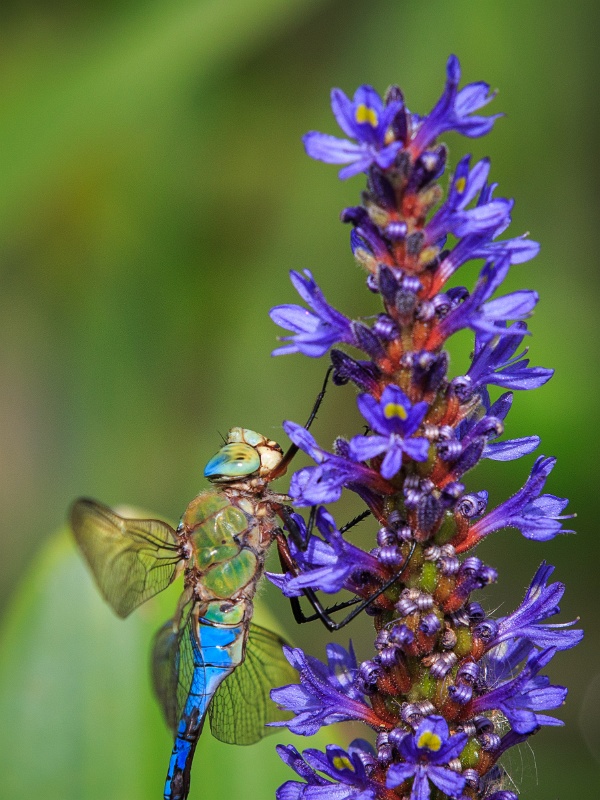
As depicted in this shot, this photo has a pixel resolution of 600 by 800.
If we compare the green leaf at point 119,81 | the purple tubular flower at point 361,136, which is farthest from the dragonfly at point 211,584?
the green leaf at point 119,81

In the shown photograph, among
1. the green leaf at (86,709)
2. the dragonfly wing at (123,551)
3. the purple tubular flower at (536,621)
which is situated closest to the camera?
the purple tubular flower at (536,621)

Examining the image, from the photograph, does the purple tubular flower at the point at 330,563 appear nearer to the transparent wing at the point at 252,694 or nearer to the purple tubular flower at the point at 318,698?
the purple tubular flower at the point at 318,698

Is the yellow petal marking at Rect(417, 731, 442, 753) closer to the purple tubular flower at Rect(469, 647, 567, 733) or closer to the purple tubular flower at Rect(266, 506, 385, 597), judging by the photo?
the purple tubular flower at Rect(469, 647, 567, 733)

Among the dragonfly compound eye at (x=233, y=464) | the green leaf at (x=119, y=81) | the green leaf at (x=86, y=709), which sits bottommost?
the green leaf at (x=86, y=709)

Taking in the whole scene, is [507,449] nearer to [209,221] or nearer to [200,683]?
[200,683]

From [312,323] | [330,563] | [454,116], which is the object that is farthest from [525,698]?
[454,116]

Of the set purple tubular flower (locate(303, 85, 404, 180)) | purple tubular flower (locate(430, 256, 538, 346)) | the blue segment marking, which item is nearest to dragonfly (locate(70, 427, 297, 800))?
the blue segment marking
